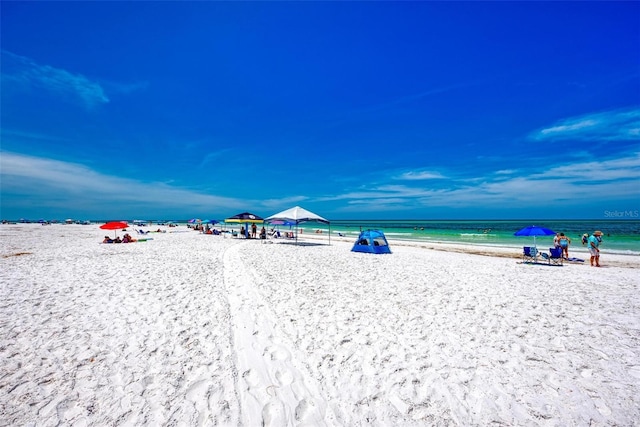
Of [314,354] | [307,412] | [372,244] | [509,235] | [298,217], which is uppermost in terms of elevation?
[298,217]

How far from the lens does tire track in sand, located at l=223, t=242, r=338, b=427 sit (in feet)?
Result: 9.56

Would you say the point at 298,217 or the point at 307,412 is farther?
the point at 298,217

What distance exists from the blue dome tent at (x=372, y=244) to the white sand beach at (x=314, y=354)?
7.06 metres

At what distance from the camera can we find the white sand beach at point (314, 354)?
9.71 feet

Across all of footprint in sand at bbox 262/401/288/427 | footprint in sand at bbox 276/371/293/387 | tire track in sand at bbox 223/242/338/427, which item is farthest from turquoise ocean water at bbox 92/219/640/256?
footprint in sand at bbox 262/401/288/427

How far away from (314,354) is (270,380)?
0.81 meters

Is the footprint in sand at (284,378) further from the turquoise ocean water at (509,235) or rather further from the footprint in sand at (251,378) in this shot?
the turquoise ocean water at (509,235)

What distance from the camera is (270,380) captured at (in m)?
3.48

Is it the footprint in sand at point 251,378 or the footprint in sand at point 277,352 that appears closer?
the footprint in sand at point 251,378

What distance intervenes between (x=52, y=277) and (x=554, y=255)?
18587mm

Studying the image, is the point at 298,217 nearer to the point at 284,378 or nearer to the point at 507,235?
the point at 284,378

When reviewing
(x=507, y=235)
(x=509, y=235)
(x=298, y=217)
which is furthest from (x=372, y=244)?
(x=509, y=235)

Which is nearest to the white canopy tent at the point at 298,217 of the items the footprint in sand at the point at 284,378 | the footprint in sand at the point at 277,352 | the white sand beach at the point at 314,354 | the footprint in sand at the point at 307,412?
the white sand beach at the point at 314,354

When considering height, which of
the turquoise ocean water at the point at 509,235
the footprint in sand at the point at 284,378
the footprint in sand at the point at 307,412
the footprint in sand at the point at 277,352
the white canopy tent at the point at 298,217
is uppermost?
the white canopy tent at the point at 298,217
